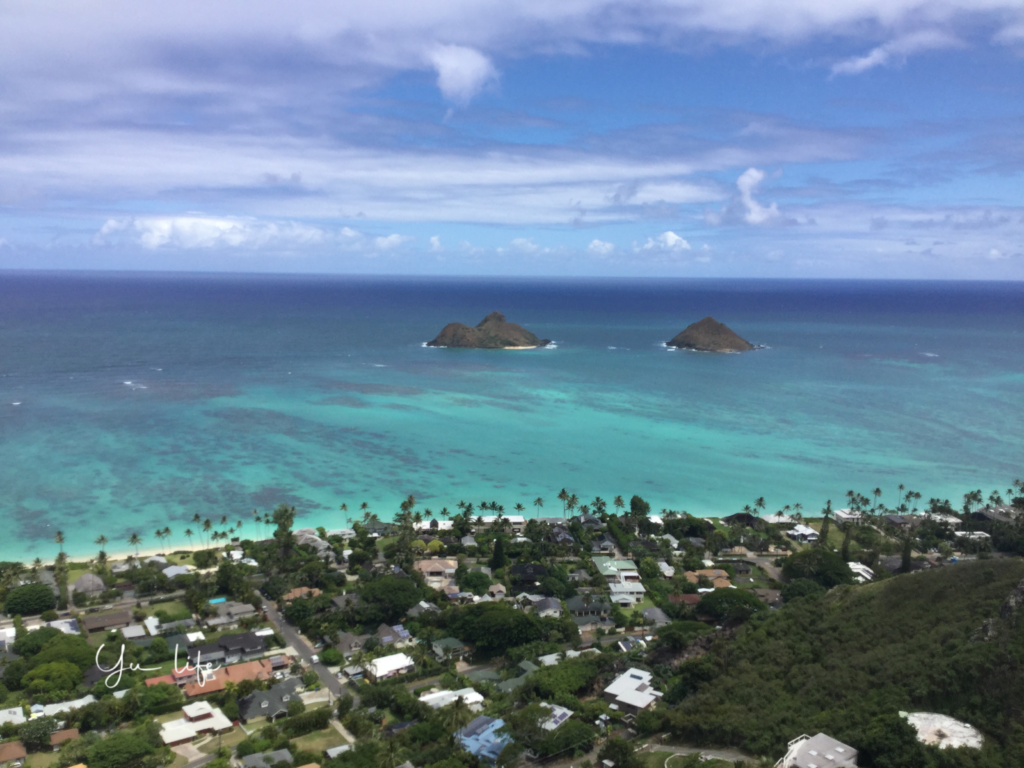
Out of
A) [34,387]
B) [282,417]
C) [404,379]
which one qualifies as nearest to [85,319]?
Result: [34,387]

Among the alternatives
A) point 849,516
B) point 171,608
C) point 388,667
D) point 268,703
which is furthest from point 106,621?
point 849,516

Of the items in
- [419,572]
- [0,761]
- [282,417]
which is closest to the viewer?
[0,761]

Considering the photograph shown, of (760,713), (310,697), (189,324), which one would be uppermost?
(189,324)

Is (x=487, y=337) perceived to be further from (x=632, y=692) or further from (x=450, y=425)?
(x=632, y=692)

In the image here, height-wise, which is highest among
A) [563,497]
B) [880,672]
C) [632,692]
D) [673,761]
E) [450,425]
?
[450,425]

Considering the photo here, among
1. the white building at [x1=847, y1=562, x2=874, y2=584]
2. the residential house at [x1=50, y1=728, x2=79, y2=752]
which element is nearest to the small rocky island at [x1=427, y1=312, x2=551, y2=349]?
the white building at [x1=847, y1=562, x2=874, y2=584]

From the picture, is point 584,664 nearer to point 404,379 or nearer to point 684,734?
point 684,734

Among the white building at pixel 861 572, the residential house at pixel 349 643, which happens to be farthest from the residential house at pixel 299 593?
the white building at pixel 861 572

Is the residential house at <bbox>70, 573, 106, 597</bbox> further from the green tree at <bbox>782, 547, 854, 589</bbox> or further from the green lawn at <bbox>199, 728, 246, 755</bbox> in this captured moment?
the green tree at <bbox>782, 547, 854, 589</bbox>
